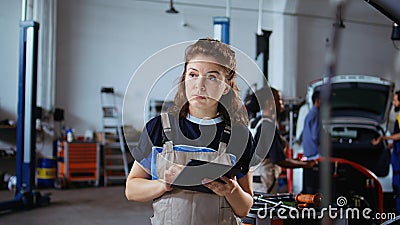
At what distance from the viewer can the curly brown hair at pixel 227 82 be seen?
1.16m

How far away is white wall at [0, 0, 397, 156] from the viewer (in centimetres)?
762

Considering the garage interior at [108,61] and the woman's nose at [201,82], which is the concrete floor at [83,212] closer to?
the garage interior at [108,61]

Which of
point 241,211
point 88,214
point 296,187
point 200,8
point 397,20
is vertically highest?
point 200,8

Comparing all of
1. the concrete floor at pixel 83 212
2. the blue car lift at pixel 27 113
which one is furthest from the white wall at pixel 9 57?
the blue car lift at pixel 27 113

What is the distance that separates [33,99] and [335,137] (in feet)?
10.4

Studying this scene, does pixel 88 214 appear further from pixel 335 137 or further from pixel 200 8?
pixel 200 8

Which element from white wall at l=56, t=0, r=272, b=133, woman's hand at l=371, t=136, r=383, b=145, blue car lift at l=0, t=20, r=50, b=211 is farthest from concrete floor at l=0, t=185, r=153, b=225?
woman's hand at l=371, t=136, r=383, b=145

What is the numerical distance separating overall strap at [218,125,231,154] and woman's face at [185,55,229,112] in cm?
6

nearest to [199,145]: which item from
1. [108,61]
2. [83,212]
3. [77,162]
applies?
[83,212]

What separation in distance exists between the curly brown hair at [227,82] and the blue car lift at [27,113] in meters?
4.12

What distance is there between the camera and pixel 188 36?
8211 mm

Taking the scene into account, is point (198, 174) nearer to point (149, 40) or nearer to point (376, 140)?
point (376, 140)

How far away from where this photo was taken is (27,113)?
4922mm

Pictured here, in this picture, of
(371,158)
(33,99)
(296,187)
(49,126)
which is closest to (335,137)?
(371,158)
